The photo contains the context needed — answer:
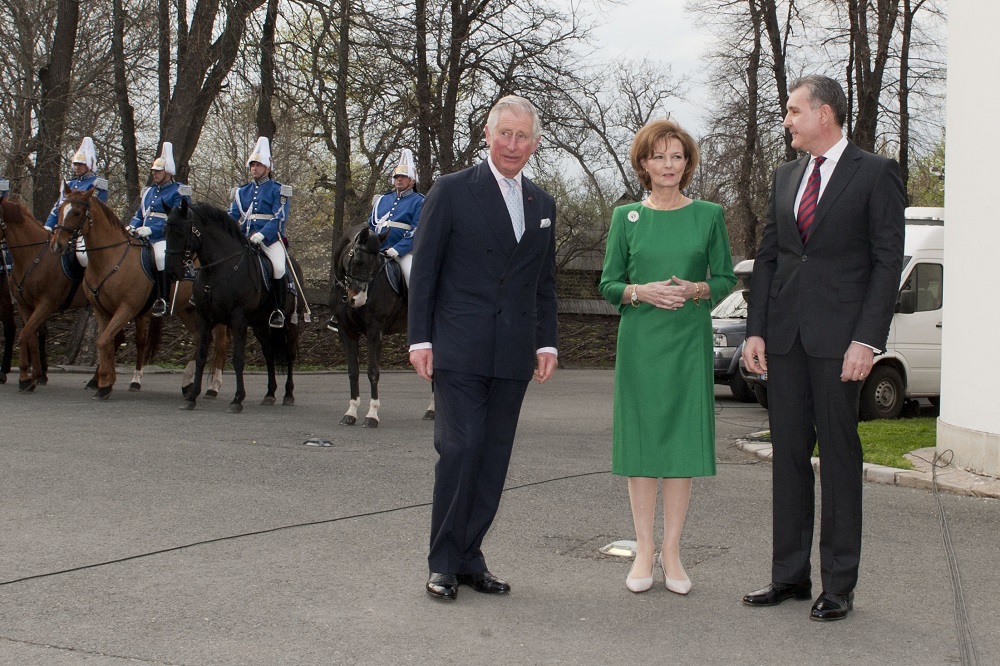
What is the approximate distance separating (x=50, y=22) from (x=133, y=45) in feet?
5.81

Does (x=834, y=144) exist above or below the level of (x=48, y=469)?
above

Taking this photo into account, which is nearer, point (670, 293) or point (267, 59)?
point (670, 293)

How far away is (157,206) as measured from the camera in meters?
14.9

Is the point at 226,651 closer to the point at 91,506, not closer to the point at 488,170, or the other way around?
the point at 488,170

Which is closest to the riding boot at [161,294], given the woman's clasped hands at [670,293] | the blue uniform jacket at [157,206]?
the blue uniform jacket at [157,206]

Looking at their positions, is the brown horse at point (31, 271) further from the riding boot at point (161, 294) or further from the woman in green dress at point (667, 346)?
the woman in green dress at point (667, 346)

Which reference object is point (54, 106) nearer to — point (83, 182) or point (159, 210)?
point (83, 182)

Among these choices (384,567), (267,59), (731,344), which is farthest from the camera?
(267,59)

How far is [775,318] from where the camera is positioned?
534 cm

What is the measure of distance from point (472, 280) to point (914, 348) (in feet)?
35.8

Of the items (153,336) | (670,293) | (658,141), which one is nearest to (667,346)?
(670,293)

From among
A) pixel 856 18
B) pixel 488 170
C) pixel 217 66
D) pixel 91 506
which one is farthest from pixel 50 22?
pixel 488 170

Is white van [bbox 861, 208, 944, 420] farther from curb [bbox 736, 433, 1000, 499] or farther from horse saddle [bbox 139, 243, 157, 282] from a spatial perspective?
horse saddle [bbox 139, 243, 157, 282]

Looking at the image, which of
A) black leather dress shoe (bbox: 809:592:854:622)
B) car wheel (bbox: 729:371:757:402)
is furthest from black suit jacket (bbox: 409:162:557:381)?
car wheel (bbox: 729:371:757:402)
